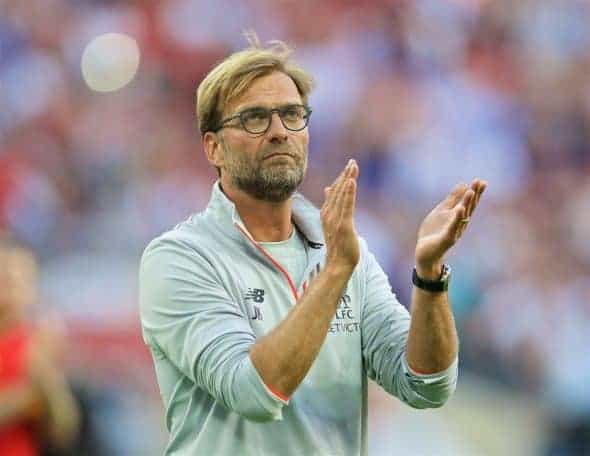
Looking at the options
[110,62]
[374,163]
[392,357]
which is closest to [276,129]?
[392,357]

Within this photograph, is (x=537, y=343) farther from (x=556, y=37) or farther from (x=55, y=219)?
(x=55, y=219)

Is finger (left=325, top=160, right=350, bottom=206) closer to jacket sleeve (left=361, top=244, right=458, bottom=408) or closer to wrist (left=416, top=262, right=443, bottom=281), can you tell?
wrist (left=416, top=262, right=443, bottom=281)

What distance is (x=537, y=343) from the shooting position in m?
6.04

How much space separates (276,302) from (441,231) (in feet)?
1.40

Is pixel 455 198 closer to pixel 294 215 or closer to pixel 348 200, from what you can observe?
pixel 348 200

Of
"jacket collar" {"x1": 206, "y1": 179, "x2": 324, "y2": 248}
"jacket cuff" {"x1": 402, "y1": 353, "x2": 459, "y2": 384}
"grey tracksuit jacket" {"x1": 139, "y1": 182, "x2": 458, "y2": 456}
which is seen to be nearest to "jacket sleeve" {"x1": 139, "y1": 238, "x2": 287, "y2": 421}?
"grey tracksuit jacket" {"x1": 139, "y1": 182, "x2": 458, "y2": 456}

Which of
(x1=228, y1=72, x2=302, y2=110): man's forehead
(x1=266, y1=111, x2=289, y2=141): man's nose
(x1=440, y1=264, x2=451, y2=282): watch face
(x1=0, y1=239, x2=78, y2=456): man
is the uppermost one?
(x1=228, y1=72, x2=302, y2=110): man's forehead

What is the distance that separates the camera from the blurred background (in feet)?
19.1

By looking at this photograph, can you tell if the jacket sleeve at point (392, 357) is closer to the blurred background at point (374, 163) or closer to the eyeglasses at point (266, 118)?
the eyeglasses at point (266, 118)

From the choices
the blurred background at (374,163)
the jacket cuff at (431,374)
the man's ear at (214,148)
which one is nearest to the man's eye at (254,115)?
the man's ear at (214,148)

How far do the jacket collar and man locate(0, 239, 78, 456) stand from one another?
2049 millimetres

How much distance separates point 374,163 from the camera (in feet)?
22.1

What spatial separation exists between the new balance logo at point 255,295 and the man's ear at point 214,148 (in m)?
0.39

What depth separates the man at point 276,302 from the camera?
232cm
